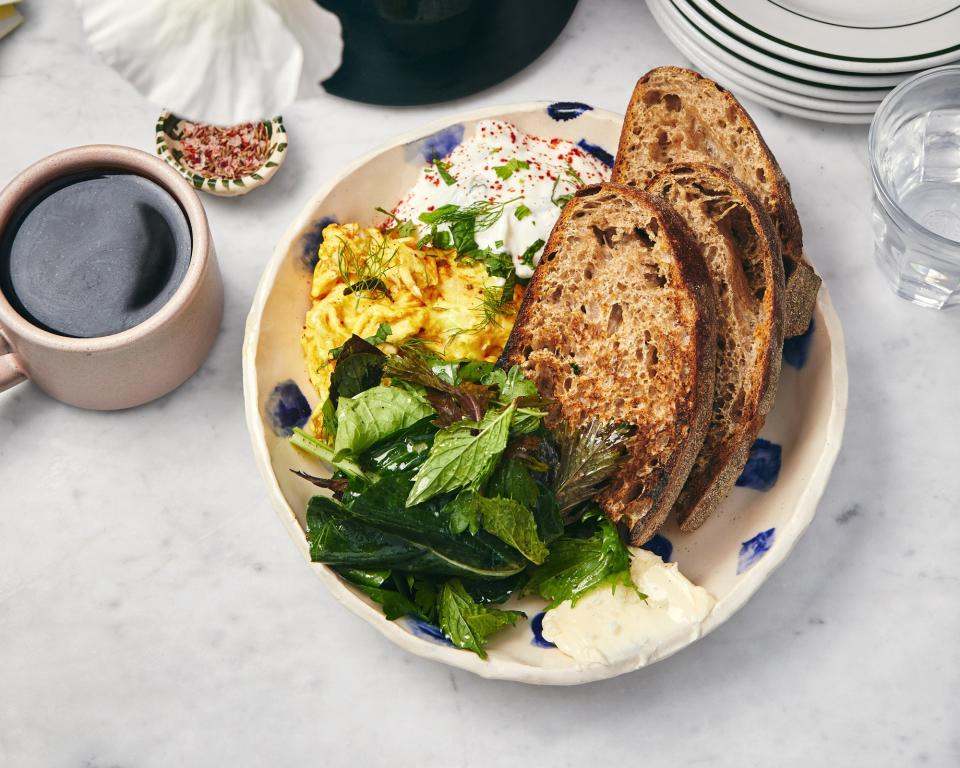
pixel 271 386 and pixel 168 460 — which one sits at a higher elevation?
pixel 271 386

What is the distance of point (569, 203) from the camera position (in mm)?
1870

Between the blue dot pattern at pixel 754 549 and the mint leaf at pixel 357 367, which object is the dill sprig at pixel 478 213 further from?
the blue dot pattern at pixel 754 549

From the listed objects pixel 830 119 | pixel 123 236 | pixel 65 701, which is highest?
pixel 830 119

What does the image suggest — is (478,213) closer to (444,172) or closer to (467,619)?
(444,172)

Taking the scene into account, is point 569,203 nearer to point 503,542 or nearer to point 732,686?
point 503,542

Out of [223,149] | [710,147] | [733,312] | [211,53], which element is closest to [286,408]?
[223,149]

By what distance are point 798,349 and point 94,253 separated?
1340mm

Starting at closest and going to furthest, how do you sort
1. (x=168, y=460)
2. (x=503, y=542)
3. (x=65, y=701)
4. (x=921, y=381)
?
(x=503, y=542) < (x=65, y=701) < (x=168, y=460) < (x=921, y=381)

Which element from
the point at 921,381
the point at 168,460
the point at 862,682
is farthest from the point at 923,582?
the point at 168,460

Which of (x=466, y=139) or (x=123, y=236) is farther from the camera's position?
(x=466, y=139)

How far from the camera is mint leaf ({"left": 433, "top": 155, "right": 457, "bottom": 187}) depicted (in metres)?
2.00

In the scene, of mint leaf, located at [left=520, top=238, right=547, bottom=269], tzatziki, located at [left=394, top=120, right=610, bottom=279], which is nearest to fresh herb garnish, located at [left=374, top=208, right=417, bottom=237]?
tzatziki, located at [left=394, top=120, right=610, bottom=279]

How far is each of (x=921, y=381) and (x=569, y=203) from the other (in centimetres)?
92

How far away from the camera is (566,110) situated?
206 cm
